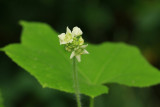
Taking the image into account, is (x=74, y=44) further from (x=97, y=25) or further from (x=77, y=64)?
(x=97, y=25)

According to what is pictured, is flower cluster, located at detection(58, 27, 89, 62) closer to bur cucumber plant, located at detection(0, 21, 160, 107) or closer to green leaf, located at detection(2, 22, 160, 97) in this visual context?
bur cucumber plant, located at detection(0, 21, 160, 107)

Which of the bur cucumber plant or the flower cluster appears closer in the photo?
the flower cluster

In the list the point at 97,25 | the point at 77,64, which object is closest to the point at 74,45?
the point at 77,64

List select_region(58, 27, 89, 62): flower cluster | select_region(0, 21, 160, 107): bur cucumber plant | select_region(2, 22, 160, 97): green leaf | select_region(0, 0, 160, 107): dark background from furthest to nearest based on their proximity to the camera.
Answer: select_region(0, 0, 160, 107): dark background → select_region(2, 22, 160, 97): green leaf → select_region(0, 21, 160, 107): bur cucumber plant → select_region(58, 27, 89, 62): flower cluster

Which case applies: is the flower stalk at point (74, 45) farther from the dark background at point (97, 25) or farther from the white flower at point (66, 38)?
the dark background at point (97, 25)

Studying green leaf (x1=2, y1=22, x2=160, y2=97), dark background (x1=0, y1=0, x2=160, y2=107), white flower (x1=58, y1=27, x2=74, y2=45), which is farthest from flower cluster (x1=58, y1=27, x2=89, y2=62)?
dark background (x1=0, y1=0, x2=160, y2=107)

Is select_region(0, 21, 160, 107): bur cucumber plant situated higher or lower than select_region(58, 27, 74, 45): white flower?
lower
